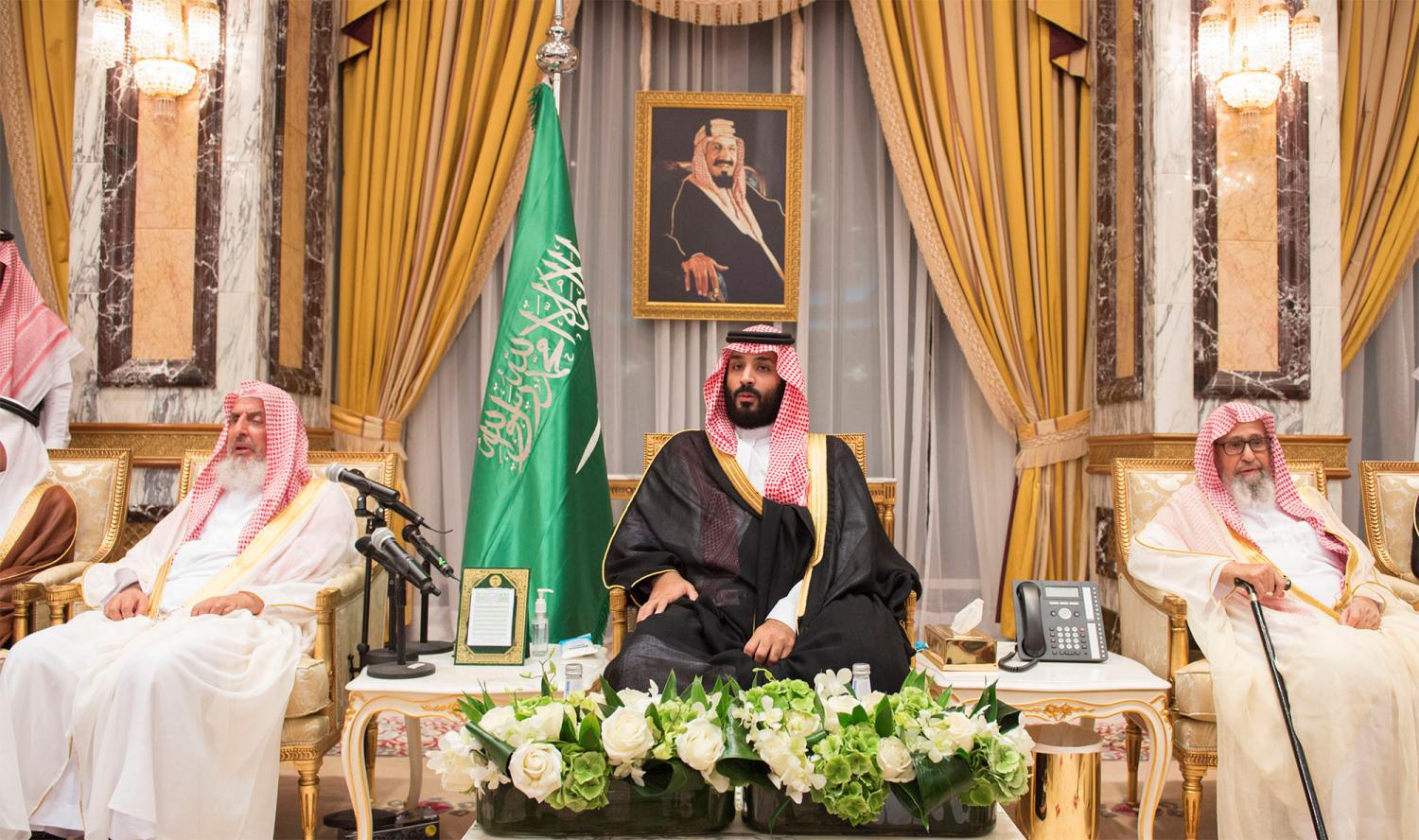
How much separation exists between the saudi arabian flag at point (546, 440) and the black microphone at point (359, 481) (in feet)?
3.57

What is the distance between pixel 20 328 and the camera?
4094mm

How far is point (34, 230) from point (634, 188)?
2940 millimetres

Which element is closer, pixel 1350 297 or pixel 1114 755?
pixel 1114 755

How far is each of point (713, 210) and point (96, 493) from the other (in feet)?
9.77

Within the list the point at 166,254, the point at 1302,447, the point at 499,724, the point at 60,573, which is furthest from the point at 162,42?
the point at 1302,447

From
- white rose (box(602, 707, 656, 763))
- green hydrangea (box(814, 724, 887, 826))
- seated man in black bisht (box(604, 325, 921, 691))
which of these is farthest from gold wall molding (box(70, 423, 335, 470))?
green hydrangea (box(814, 724, 887, 826))

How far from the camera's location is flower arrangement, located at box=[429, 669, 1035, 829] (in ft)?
6.05

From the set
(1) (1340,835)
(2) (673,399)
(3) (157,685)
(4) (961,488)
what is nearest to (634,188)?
(2) (673,399)

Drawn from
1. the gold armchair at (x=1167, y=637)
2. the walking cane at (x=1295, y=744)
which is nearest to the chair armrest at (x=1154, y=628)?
the gold armchair at (x=1167, y=637)

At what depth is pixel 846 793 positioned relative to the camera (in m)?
1.84

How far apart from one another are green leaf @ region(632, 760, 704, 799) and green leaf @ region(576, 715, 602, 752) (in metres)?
0.10

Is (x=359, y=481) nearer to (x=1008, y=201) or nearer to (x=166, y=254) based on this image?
(x=166, y=254)

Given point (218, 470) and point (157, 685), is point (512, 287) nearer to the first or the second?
point (218, 470)

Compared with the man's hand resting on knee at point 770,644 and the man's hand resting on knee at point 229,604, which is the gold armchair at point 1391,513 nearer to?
the man's hand resting on knee at point 770,644
